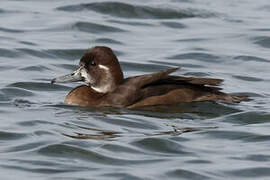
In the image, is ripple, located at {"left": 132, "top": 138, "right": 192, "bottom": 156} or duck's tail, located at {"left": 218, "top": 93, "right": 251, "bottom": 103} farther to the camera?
duck's tail, located at {"left": 218, "top": 93, "right": 251, "bottom": 103}

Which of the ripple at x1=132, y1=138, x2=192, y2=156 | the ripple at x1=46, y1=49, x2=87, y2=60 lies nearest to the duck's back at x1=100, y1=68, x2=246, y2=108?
the ripple at x1=132, y1=138, x2=192, y2=156

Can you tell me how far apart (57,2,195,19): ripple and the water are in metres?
0.03

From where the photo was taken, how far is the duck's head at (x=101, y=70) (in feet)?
42.9

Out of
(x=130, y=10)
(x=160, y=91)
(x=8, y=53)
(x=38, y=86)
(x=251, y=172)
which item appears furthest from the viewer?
(x=130, y=10)

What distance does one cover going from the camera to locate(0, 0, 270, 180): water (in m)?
10.3

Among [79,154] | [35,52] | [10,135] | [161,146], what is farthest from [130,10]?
[79,154]

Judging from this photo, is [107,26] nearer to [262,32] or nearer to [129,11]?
[129,11]

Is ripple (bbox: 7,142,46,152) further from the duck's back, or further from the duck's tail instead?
the duck's tail

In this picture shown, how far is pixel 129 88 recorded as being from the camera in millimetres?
12742

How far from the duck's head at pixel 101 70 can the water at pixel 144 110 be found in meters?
0.50

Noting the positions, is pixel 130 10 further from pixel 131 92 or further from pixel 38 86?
pixel 131 92

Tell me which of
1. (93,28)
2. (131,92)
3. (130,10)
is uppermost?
(130,10)

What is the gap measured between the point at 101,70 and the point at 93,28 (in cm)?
623

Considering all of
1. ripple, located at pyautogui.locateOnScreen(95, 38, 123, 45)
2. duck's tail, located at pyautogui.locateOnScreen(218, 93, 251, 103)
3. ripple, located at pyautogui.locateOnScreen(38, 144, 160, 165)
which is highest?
ripple, located at pyautogui.locateOnScreen(95, 38, 123, 45)
